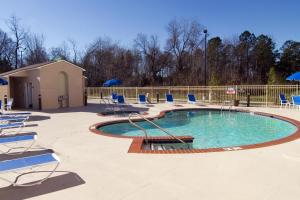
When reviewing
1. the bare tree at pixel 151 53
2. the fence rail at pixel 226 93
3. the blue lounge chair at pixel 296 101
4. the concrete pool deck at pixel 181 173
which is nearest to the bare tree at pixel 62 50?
the bare tree at pixel 151 53

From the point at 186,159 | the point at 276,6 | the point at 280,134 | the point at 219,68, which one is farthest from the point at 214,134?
the point at 219,68

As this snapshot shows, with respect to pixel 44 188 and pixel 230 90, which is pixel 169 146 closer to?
pixel 44 188

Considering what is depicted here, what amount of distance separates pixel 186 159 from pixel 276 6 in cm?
2292

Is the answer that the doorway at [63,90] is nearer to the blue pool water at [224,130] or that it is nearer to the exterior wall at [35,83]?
the exterior wall at [35,83]

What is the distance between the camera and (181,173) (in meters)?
4.35

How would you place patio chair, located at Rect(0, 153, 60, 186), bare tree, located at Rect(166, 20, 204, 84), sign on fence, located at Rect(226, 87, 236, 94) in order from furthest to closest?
bare tree, located at Rect(166, 20, 204, 84), sign on fence, located at Rect(226, 87, 236, 94), patio chair, located at Rect(0, 153, 60, 186)

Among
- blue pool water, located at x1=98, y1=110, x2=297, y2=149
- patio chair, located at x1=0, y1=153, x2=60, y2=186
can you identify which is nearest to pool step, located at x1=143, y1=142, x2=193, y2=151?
blue pool water, located at x1=98, y1=110, x2=297, y2=149

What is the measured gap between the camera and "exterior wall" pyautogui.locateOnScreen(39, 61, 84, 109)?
650 inches

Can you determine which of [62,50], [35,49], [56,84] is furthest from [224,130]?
[35,49]

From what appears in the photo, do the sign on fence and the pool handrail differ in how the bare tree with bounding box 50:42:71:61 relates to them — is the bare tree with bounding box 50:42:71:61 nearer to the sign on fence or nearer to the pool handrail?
the sign on fence

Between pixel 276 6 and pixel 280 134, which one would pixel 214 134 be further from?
pixel 276 6

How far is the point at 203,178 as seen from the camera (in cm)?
411

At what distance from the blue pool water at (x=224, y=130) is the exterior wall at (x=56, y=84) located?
26.4ft

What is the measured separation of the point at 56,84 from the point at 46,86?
2.42ft
